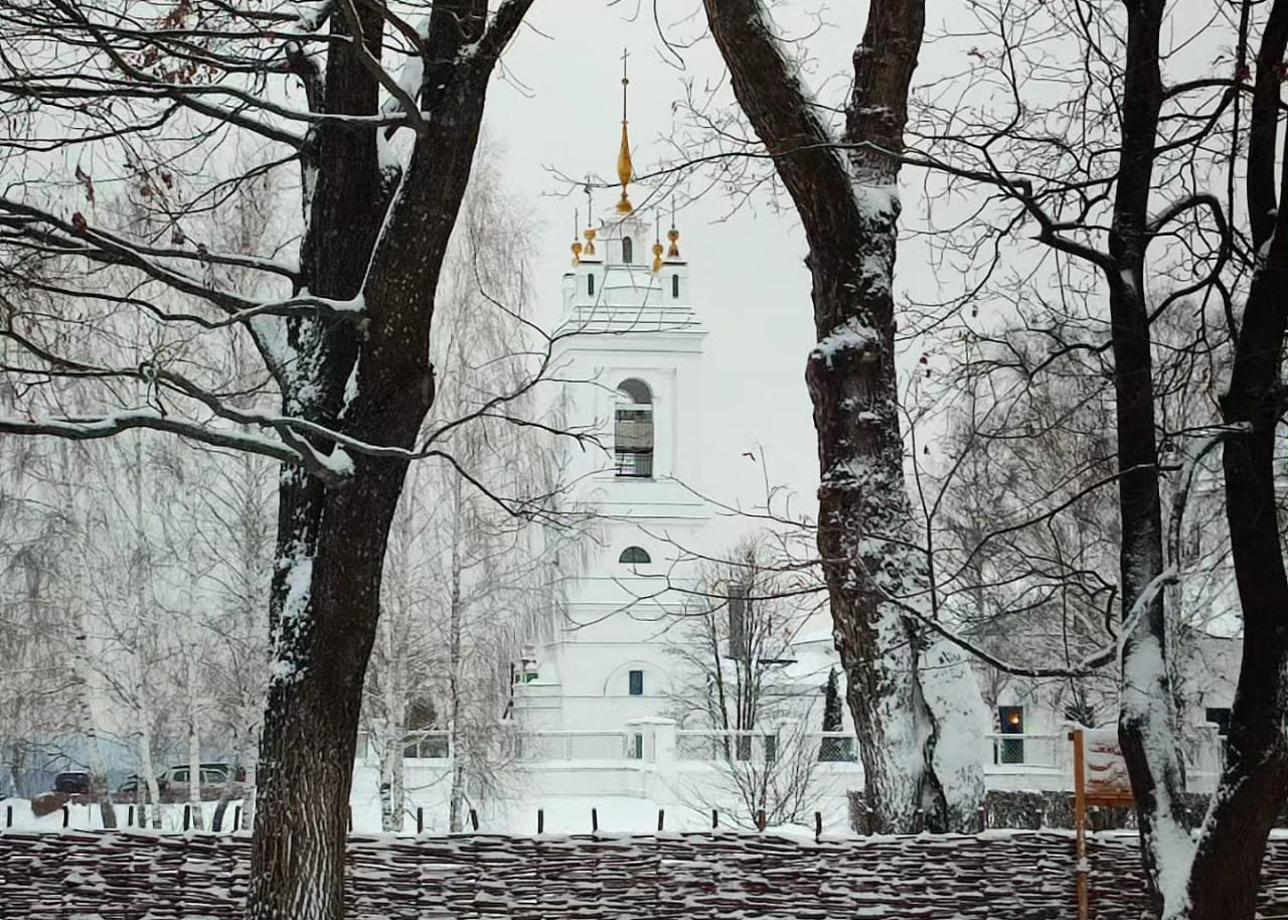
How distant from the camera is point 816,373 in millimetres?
7219

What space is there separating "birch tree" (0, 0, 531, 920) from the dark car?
22020mm

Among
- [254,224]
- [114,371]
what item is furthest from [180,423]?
[254,224]

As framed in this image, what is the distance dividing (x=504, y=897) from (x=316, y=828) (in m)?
1.17

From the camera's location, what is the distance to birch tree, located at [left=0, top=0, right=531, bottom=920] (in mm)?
5742

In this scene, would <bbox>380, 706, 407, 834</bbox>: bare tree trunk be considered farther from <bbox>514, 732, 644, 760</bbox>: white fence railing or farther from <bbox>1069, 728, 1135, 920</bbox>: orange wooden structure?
<bbox>1069, 728, 1135, 920</bbox>: orange wooden structure

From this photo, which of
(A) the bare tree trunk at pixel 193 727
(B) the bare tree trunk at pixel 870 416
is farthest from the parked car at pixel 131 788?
(B) the bare tree trunk at pixel 870 416

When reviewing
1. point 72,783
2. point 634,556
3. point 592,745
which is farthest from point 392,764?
point 634,556

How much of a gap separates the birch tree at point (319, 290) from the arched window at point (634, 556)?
3144 centimetres

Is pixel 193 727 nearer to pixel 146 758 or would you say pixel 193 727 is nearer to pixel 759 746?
pixel 146 758

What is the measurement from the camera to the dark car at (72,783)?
1057 inches

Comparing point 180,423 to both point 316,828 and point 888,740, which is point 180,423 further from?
point 888,740

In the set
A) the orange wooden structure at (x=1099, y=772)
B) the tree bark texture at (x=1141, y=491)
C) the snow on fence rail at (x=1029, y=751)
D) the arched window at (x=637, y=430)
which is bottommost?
the snow on fence rail at (x=1029, y=751)

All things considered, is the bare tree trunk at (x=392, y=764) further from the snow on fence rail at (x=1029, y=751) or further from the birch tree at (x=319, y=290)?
the birch tree at (x=319, y=290)

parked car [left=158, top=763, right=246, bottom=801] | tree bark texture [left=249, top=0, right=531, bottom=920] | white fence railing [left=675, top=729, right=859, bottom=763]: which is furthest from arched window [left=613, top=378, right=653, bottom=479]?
tree bark texture [left=249, top=0, right=531, bottom=920]
